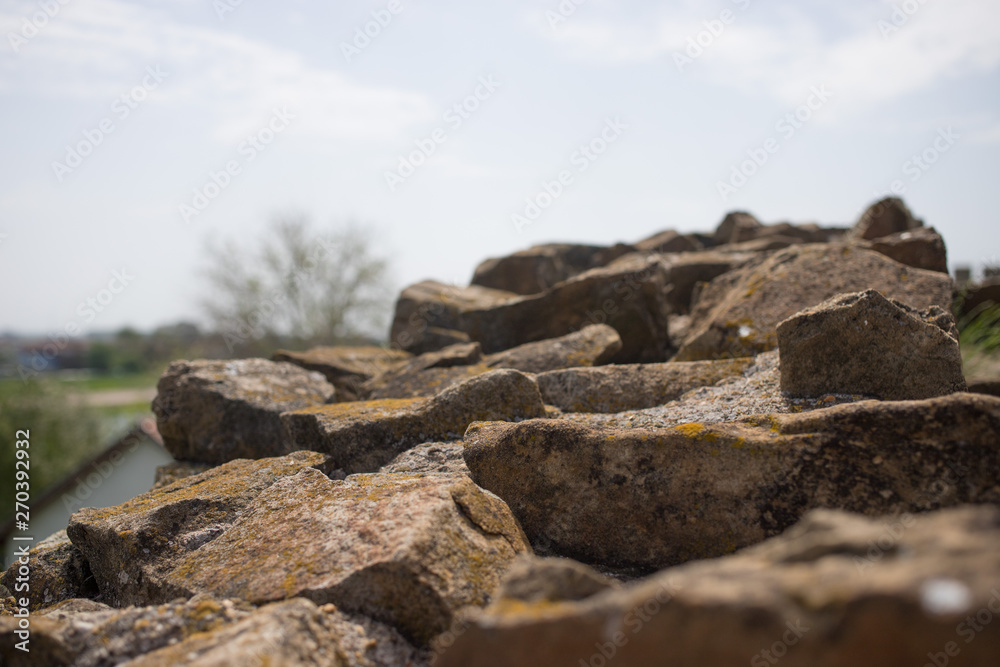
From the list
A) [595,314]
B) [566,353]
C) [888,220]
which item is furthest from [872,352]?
[888,220]

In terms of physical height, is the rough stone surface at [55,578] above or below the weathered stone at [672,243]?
below

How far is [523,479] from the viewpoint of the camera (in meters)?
2.92

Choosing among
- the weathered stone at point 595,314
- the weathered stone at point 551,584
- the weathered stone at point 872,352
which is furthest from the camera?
the weathered stone at point 595,314

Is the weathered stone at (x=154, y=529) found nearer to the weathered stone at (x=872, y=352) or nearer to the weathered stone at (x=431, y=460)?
the weathered stone at (x=431, y=460)

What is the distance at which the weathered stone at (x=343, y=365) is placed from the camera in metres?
6.37

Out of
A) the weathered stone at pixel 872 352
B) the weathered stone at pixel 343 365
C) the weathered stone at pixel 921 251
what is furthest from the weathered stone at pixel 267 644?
the weathered stone at pixel 921 251

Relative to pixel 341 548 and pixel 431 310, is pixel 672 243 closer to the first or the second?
pixel 431 310

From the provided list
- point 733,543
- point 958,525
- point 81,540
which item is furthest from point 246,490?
point 958,525

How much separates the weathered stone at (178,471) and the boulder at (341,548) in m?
1.69

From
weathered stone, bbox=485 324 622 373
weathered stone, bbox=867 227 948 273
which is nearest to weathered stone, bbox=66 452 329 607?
weathered stone, bbox=485 324 622 373

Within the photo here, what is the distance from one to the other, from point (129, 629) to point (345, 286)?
107 ft

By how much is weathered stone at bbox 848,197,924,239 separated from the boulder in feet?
27.3

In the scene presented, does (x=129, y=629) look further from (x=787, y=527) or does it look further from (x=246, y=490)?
(x=787, y=527)

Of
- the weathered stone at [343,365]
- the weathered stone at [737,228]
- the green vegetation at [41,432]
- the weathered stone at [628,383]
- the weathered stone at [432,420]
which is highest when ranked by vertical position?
the weathered stone at [737,228]
